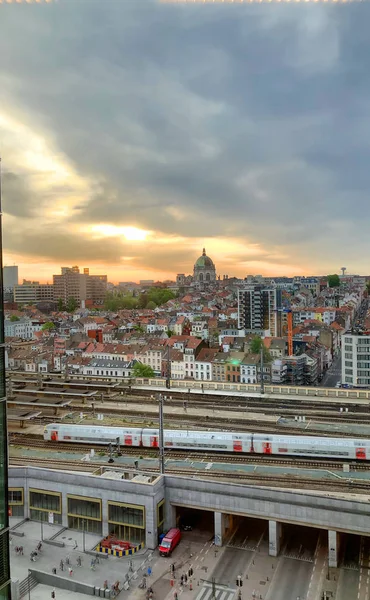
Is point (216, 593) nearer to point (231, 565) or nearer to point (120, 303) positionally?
point (231, 565)

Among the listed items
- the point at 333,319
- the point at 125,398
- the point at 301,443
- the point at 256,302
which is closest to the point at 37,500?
the point at 301,443

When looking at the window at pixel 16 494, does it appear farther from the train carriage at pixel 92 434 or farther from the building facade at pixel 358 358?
the building facade at pixel 358 358

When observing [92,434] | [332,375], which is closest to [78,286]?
[332,375]

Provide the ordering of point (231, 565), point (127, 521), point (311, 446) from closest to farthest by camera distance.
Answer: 1. point (231, 565)
2. point (127, 521)
3. point (311, 446)

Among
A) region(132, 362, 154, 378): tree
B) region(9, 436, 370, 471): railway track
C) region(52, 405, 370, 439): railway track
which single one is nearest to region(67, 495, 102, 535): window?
region(9, 436, 370, 471): railway track

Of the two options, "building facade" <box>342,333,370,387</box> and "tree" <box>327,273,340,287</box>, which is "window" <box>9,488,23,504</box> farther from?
"tree" <box>327,273,340,287</box>

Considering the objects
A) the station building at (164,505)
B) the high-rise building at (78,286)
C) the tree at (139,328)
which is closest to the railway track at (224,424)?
the station building at (164,505)
